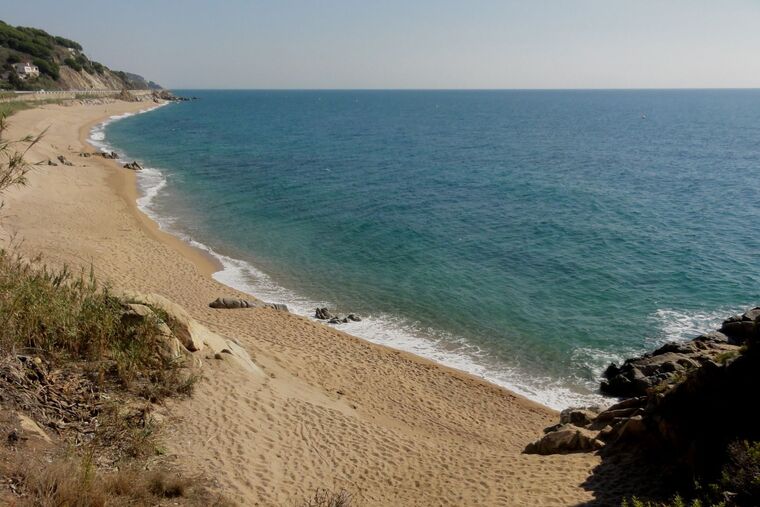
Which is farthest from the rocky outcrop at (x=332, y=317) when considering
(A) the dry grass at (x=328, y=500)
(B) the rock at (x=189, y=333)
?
(A) the dry grass at (x=328, y=500)

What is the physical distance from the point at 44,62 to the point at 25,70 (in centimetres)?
1023

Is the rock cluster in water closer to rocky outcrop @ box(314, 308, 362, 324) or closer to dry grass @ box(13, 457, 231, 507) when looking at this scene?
dry grass @ box(13, 457, 231, 507)

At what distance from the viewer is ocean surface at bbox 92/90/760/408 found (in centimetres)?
2119

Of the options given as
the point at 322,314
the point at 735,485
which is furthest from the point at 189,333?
the point at 735,485

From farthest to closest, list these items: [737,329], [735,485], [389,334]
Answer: [389,334]
[737,329]
[735,485]

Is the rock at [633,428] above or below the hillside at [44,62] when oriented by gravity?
below

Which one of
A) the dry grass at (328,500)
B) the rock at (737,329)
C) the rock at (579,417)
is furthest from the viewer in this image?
the rock at (737,329)

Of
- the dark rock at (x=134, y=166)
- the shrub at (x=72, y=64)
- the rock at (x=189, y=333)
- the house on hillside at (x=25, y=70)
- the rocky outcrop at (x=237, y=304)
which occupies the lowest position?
the rocky outcrop at (x=237, y=304)

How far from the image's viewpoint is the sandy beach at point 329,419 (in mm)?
10164

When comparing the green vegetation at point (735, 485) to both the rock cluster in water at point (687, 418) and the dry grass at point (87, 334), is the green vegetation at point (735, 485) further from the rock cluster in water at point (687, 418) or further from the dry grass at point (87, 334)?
the dry grass at point (87, 334)

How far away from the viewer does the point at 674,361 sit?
1747 cm

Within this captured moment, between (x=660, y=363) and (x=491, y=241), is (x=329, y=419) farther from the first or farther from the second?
(x=491, y=241)

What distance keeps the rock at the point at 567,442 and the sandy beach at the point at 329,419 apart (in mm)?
430

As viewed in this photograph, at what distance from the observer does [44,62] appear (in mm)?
116062
